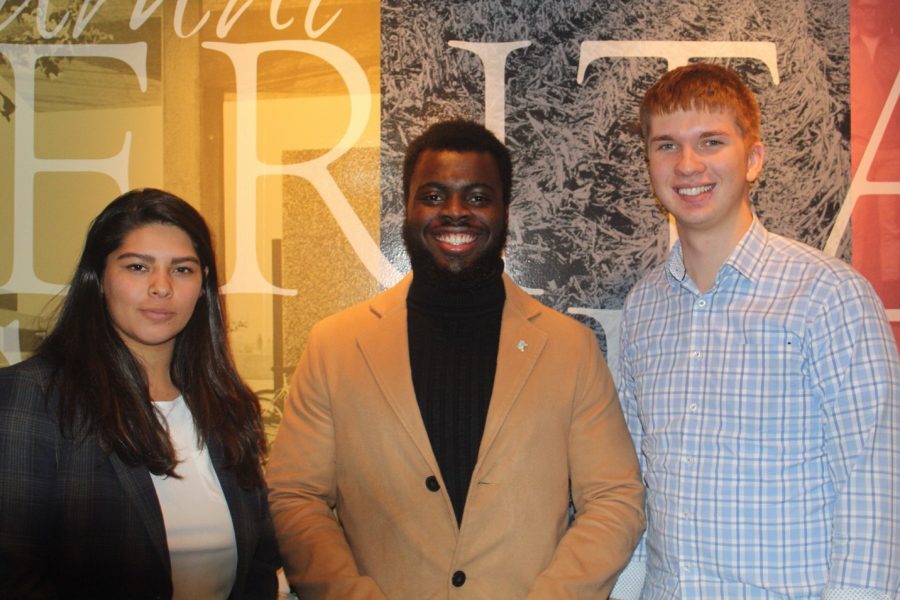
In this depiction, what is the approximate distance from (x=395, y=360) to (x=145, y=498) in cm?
72

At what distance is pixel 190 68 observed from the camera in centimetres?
283

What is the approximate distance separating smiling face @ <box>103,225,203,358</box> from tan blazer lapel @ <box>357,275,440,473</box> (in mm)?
516

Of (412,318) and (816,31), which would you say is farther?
(816,31)

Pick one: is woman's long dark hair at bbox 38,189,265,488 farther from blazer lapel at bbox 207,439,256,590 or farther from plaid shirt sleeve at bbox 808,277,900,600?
plaid shirt sleeve at bbox 808,277,900,600

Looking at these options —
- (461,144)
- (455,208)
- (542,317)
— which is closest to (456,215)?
(455,208)

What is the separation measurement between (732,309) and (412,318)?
0.89 meters

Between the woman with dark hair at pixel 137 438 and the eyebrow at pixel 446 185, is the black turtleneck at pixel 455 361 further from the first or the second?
the woman with dark hair at pixel 137 438

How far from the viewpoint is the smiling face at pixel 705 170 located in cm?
206

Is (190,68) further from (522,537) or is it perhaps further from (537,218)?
(522,537)

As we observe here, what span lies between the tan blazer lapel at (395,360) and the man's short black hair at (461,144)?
0.39 meters

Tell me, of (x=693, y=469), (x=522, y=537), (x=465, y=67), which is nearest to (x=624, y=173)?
(x=465, y=67)

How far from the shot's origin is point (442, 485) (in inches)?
80.2

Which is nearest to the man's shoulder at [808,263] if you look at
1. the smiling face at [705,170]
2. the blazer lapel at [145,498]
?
the smiling face at [705,170]

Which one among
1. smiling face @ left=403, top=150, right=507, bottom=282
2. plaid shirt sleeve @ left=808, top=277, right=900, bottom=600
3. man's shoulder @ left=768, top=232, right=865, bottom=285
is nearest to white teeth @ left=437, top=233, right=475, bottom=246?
smiling face @ left=403, top=150, right=507, bottom=282
